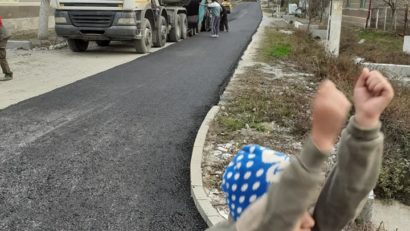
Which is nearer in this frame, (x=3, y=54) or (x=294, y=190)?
(x=294, y=190)

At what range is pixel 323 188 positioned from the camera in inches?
59.2

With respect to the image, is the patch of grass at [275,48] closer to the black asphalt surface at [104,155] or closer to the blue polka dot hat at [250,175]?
the black asphalt surface at [104,155]

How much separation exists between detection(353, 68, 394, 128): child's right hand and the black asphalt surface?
10.6 ft

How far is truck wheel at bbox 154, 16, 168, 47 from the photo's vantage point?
17203 mm

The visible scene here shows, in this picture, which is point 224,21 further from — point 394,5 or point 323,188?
point 323,188

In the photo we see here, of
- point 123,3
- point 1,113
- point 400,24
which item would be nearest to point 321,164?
point 1,113

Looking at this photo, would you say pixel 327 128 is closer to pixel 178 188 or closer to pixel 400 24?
pixel 178 188

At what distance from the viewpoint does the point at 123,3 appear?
14555mm

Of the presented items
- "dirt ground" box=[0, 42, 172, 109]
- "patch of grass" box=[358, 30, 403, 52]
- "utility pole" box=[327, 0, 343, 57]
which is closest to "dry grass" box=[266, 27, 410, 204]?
"utility pole" box=[327, 0, 343, 57]

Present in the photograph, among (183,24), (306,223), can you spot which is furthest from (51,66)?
(306,223)

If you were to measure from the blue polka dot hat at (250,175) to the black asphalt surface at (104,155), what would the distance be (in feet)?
9.67

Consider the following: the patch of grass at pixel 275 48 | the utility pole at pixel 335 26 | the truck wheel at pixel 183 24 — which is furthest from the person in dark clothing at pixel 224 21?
the utility pole at pixel 335 26

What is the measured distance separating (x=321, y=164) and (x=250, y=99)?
7443mm

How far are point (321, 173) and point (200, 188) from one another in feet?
12.4
